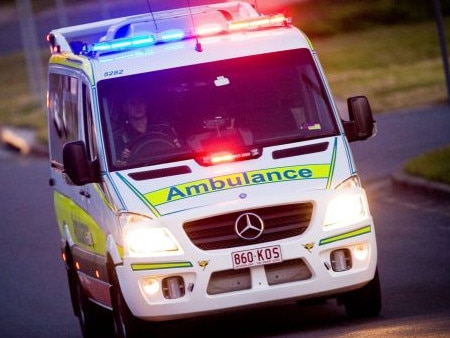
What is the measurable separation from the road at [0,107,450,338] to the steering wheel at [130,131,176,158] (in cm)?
125

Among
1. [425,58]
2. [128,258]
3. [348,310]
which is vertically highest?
[128,258]

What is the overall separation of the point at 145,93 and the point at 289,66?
1030 mm

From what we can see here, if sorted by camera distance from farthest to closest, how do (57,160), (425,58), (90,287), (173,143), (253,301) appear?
(425,58), (57,160), (90,287), (173,143), (253,301)

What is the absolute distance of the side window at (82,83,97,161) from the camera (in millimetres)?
11516

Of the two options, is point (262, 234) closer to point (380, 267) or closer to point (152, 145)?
point (152, 145)

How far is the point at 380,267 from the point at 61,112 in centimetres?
331

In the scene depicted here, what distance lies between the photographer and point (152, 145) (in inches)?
442

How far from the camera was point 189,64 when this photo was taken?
11.5 meters

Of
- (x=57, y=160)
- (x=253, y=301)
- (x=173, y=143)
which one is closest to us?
(x=253, y=301)

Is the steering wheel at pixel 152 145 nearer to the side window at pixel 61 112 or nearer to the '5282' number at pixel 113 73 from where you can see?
the '5282' number at pixel 113 73

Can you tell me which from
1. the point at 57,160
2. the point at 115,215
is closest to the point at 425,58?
the point at 57,160

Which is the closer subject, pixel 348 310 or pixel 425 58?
pixel 348 310

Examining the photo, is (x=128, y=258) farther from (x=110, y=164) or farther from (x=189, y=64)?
(x=189, y=64)

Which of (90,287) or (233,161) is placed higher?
(233,161)
